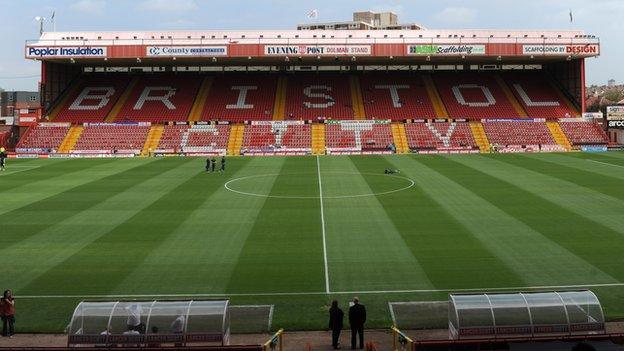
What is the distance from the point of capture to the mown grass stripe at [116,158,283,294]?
1869cm

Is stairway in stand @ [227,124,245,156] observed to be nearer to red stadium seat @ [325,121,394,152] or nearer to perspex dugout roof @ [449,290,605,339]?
red stadium seat @ [325,121,394,152]

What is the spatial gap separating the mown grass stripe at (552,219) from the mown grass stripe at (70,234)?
55.9 feet

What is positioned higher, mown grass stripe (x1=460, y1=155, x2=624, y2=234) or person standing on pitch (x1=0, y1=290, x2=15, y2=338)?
mown grass stripe (x1=460, y1=155, x2=624, y2=234)

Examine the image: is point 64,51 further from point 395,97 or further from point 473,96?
point 473,96

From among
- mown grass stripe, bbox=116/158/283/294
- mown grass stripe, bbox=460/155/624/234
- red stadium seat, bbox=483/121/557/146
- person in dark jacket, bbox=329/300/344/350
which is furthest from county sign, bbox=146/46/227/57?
person in dark jacket, bbox=329/300/344/350

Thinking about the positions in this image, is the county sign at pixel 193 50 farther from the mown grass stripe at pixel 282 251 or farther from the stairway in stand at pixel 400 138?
the mown grass stripe at pixel 282 251

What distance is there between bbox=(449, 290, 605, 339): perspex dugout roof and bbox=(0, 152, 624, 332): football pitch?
10.3 feet

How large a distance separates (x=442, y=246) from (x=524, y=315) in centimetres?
990

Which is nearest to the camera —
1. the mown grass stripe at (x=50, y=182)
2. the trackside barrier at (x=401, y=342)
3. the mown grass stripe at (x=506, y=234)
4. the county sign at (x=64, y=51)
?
the trackside barrier at (x=401, y=342)

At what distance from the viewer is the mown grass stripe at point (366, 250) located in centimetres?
1867

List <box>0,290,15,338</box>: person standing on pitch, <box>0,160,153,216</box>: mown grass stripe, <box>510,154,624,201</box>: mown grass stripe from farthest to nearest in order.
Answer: <box>510,154,624,201</box>: mown grass stripe → <box>0,160,153,216</box>: mown grass stripe → <box>0,290,15,338</box>: person standing on pitch

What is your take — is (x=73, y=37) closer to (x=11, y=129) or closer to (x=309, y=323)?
(x=11, y=129)

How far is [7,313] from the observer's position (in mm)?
14734

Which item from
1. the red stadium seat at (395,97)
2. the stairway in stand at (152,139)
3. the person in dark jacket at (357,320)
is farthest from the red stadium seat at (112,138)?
the person in dark jacket at (357,320)
